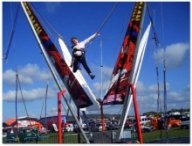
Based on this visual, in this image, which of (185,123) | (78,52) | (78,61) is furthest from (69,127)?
(185,123)

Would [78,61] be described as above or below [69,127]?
above

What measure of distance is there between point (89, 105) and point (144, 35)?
3.66ft

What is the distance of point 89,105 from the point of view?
5.92 metres

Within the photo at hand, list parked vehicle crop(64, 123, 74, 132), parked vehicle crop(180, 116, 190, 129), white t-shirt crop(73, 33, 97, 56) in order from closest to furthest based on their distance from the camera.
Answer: white t-shirt crop(73, 33, 97, 56) < parked vehicle crop(180, 116, 190, 129) < parked vehicle crop(64, 123, 74, 132)

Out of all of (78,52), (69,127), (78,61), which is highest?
(78,52)

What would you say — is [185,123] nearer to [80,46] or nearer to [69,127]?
[69,127]

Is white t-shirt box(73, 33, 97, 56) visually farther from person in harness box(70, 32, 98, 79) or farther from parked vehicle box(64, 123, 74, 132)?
parked vehicle box(64, 123, 74, 132)

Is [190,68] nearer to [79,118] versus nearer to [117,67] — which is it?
[117,67]

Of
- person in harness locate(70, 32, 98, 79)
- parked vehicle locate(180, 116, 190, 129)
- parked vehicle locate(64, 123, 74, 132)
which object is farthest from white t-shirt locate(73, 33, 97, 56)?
parked vehicle locate(180, 116, 190, 129)

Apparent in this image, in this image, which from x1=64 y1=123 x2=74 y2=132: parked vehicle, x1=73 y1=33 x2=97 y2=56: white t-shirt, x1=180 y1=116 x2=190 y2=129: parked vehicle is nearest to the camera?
x1=73 y1=33 x2=97 y2=56: white t-shirt

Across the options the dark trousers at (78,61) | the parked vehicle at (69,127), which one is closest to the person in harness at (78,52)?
the dark trousers at (78,61)

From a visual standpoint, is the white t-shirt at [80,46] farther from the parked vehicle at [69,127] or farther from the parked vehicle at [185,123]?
the parked vehicle at [185,123]

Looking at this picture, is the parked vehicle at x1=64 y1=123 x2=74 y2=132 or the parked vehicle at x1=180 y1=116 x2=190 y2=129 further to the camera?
the parked vehicle at x1=64 y1=123 x2=74 y2=132

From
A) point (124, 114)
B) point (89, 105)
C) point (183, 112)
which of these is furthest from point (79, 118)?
point (183, 112)
